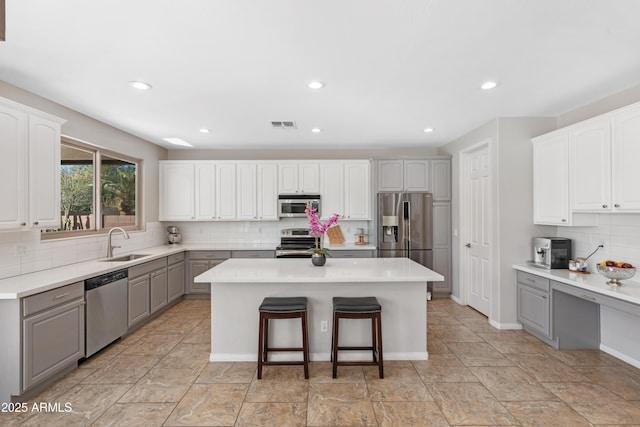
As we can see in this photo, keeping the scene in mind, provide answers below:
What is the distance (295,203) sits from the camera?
17.9 ft

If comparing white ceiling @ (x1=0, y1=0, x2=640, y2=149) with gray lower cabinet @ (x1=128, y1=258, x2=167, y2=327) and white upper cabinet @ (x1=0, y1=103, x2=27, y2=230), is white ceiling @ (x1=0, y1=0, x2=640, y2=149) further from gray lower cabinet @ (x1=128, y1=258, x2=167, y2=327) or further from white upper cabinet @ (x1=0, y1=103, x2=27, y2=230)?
gray lower cabinet @ (x1=128, y1=258, x2=167, y2=327)

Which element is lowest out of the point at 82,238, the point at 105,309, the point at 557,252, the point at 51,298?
the point at 105,309

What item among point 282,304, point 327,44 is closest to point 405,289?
point 282,304

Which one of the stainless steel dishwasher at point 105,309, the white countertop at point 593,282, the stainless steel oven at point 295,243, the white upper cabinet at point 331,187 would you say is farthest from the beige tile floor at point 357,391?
the white upper cabinet at point 331,187

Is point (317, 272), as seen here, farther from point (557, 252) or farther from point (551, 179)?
point (551, 179)

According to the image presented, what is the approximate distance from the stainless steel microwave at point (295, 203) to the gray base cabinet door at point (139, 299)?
2.25 meters

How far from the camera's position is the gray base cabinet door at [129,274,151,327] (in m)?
3.73

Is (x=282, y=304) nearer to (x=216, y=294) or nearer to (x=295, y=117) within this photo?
(x=216, y=294)

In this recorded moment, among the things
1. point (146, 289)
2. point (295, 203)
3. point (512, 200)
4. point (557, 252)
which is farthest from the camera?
point (295, 203)

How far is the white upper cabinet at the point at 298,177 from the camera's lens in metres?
5.51

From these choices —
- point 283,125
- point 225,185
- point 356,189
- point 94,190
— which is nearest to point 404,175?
point 356,189

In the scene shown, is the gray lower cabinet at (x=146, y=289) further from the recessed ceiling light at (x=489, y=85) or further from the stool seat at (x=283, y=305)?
the recessed ceiling light at (x=489, y=85)

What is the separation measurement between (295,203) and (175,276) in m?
2.17

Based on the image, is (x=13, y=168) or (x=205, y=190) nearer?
(x=13, y=168)
